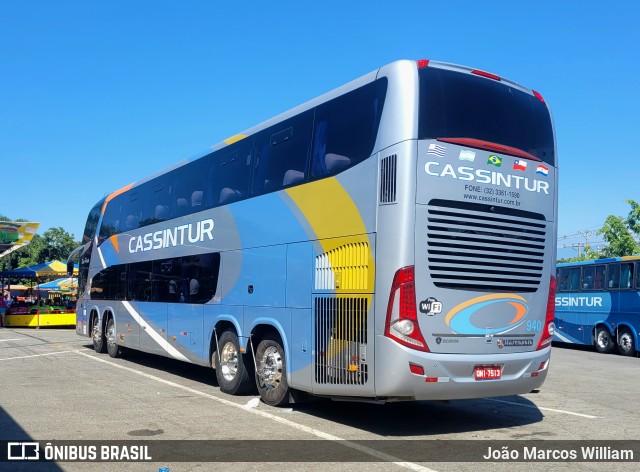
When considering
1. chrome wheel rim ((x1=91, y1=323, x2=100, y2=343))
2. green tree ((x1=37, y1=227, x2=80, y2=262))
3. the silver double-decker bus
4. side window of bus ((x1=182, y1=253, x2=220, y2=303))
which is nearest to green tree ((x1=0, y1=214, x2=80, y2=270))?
green tree ((x1=37, y1=227, x2=80, y2=262))

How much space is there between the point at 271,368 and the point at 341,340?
1971 millimetres

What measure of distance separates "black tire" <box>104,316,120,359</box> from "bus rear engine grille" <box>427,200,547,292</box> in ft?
36.7

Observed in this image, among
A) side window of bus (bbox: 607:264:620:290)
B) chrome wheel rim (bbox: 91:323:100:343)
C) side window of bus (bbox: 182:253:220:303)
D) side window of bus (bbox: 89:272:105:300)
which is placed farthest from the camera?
side window of bus (bbox: 607:264:620:290)

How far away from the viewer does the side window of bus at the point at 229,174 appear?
35.2 feet

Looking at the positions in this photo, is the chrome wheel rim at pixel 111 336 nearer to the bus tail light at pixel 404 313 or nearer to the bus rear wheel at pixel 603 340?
the bus tail light at pixel 404 313

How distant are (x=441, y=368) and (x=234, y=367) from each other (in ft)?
14.4

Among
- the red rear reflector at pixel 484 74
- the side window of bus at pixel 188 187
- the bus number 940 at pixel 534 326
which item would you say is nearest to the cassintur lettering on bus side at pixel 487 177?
the red rear reflector at pixel 484 74

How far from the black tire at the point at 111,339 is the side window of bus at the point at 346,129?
9802mm

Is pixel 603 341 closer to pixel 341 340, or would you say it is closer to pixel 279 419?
pixel 279 419

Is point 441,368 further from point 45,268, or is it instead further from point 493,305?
point 45,268

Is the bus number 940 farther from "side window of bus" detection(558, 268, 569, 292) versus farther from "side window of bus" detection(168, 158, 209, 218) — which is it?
"side window of bus" detection(558, 268, 569, 292)

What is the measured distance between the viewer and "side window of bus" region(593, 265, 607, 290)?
22550 mm

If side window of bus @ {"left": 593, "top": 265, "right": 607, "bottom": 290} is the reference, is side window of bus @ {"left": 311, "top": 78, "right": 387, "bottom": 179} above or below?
above

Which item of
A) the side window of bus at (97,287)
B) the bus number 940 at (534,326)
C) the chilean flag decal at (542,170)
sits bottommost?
the bus number 940 at (534,326)
